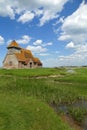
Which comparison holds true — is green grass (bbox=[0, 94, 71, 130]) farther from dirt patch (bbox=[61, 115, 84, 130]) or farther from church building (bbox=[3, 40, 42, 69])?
church building (bbox=[3, 40, 42, 69])

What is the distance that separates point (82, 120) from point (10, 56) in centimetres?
9242

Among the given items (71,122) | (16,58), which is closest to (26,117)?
(71,122)

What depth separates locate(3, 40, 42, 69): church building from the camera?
357 feet

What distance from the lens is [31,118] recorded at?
17.1m

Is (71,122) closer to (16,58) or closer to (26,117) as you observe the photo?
(26,117)

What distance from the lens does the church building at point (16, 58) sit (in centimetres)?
10896

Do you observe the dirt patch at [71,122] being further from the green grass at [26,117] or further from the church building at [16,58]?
the church building at [16,58]

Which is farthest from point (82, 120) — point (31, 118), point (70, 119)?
point (31, 118)

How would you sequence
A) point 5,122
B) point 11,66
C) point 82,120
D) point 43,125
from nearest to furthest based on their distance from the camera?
point 5,122 → point 43,125 → point 82,120 → point 11,66

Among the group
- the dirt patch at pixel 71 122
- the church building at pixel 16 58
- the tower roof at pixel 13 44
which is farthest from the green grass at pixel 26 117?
the tower roof at pixel 13 44

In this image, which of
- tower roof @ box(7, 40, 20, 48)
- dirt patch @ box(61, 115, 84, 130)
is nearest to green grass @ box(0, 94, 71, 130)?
dirt patch @ box(61, 115, 84, 130)

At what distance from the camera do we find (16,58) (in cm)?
10819

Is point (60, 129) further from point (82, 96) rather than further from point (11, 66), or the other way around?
point (11, 66)

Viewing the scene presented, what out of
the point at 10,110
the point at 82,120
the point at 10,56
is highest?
the point at 10,56
